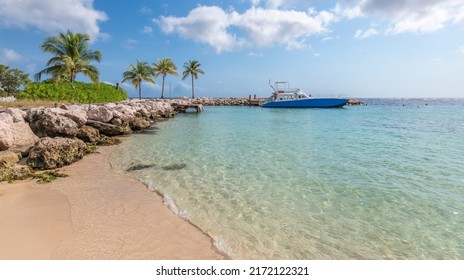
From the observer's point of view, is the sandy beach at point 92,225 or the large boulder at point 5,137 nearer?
the sandy beach at point 92,225

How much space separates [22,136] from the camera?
33.7 ft

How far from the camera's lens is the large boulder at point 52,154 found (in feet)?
25.5

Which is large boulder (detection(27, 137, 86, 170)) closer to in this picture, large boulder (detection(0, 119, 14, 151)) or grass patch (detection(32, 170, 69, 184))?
grass patch (detection(32, 170, 69, 184))

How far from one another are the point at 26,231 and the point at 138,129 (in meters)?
14.4

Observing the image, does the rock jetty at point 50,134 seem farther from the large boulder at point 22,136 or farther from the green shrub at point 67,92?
the green shrub at point 67,92

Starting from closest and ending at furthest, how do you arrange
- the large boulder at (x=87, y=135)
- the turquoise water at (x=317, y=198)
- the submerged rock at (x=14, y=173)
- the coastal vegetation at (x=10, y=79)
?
the turquoise water at (x=317, y=198) → the submerged rock at (x=14, y=173) → the large boulder at (x=87, y=135) → the coastal vegetation at (x=10, y=79)

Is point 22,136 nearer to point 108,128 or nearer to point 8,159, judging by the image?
point 8,159

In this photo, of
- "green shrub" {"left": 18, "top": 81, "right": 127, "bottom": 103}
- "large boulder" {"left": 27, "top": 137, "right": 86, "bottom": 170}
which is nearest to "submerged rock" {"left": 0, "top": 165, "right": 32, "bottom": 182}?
"large boulder" {"left": 27, "top": 137, "right": 86, "bottom": 170}

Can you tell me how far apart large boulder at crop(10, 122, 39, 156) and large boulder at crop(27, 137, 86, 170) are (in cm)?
188

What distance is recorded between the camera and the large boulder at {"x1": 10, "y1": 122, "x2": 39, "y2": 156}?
9.71 meters

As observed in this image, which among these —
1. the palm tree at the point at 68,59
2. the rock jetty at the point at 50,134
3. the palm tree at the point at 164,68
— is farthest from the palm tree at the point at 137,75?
the rock jetty at the point at 50,134

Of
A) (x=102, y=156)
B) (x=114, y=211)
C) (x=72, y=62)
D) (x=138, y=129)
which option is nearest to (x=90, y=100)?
(x=72, y=62)

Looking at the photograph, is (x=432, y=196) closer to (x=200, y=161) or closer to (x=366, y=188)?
(x=366, y=188)

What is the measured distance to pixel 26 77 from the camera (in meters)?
40.5
